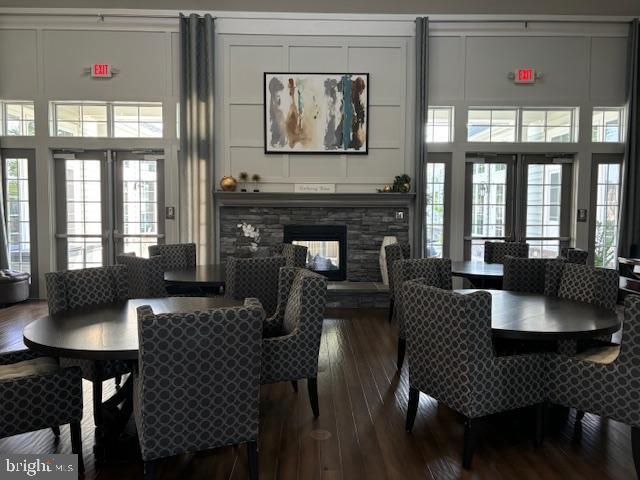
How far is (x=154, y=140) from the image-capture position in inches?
268

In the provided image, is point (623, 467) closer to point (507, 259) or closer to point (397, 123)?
point (507, 259)

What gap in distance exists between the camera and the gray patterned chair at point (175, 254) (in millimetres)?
5324

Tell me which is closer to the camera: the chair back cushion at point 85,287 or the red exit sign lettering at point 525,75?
the chair back cushion at point 85,287

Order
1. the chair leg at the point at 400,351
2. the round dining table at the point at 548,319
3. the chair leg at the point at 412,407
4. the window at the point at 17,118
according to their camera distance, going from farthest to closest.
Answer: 1. the window at the point at 17,118
2. the chair leg at the point at 400,351
3. the chair leg at the point at 412,407
4. the round dining table at the point at 548,319

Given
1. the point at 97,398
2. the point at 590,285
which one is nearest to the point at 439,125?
the point at 590,285

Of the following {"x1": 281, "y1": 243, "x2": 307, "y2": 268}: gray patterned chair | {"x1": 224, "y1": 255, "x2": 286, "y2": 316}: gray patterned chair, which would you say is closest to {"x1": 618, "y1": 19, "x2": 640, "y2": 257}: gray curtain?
{"x1": 281, "y1": 243, "x2": 307, "y2": 268}: gray patterned chair

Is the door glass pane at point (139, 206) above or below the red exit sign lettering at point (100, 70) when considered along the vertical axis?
below

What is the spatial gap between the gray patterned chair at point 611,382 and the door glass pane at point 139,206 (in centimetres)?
586

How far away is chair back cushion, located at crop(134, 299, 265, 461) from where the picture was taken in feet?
6.31

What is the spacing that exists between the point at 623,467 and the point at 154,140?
21.1ft

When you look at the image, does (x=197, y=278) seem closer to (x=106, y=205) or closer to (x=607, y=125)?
(x=106, y=205)

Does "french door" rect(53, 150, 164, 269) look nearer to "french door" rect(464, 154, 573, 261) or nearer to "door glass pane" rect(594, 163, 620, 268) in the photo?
"french door" rect(464, 154, 573, 261)
